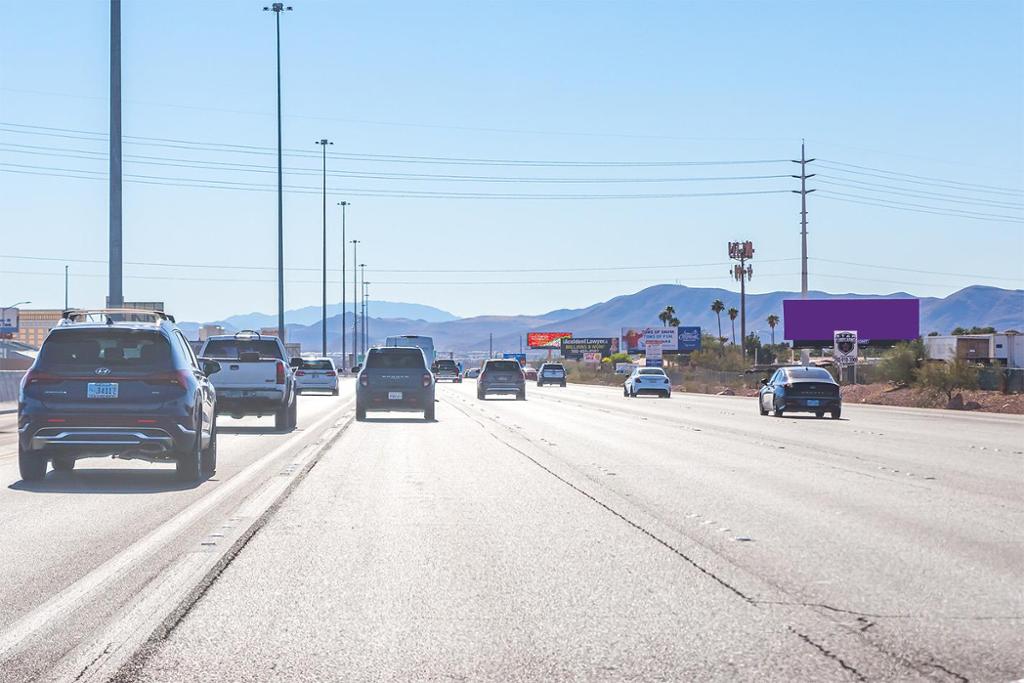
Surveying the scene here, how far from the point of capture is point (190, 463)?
1652 cm

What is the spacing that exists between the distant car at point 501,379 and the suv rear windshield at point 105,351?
39603mm

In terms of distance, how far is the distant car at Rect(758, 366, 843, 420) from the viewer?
38469 millimetres

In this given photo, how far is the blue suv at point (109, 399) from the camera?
15.9 meters

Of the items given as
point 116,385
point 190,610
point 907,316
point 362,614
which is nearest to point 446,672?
point 362,614

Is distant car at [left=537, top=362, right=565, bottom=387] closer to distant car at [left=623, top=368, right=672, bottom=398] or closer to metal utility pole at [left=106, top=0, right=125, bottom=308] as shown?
distant car at [left=623, top=368, right=672, bottom=398]

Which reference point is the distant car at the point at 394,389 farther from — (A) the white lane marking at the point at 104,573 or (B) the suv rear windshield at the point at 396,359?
(A) the white lane marking at the point at 104,573

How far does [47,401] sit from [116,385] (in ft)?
2.61

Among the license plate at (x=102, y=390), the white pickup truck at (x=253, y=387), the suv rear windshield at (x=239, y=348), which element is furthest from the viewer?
the suv rear windshield at (x=239, y=348)

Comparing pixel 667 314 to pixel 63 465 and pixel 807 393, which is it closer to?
pixel 807 393

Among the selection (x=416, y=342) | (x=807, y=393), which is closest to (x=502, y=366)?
(x=807, y=393)

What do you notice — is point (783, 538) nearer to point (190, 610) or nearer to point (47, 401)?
point (190, 610)

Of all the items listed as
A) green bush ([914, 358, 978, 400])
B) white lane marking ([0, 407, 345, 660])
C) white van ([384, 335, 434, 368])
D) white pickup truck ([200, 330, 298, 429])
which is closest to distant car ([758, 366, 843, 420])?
green bush ([914, 358, 978, 400])

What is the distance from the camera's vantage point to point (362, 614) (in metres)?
8.03

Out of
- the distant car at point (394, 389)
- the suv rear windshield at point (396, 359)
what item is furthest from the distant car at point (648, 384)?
the distant car at point (394, 389)
